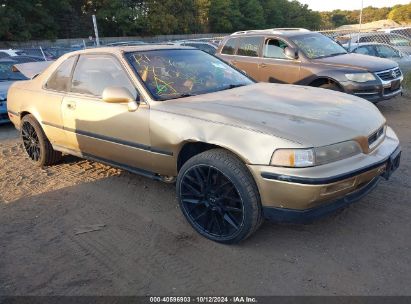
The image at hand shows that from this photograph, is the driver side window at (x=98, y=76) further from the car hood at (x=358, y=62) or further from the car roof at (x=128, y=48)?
the car hood at (x=358, y=62)

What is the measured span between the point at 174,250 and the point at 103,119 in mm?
1610

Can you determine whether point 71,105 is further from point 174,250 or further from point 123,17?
point 123,17

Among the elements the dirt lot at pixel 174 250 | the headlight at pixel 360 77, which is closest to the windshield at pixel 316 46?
the headlight at pixel 360 77

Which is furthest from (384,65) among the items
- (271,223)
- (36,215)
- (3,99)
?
(3,99)

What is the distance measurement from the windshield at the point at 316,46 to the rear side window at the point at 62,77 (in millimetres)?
4773

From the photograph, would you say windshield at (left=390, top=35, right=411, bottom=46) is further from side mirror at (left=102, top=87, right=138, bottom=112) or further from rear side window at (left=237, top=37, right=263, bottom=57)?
side mirror at (left=102, top=87, right=138, bottom=112)

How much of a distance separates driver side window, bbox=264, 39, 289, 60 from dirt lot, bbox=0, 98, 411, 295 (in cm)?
425

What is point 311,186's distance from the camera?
2.84 metres

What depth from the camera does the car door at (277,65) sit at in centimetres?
784

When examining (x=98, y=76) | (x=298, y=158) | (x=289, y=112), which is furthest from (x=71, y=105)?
(x=298, y=158)

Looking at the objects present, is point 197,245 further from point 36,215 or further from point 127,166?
point 36,215

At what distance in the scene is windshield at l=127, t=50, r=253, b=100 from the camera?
3957 millimetres

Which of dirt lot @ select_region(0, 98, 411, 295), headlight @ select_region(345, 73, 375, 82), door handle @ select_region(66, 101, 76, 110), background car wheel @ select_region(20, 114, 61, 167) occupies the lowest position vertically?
dirt lot @ select_region(0, 98, 411, 295)

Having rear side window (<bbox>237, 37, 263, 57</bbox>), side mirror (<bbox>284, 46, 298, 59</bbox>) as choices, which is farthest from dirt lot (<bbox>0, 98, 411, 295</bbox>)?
rear side window (<bbox>237, 37, 263, 57</bbox>)
